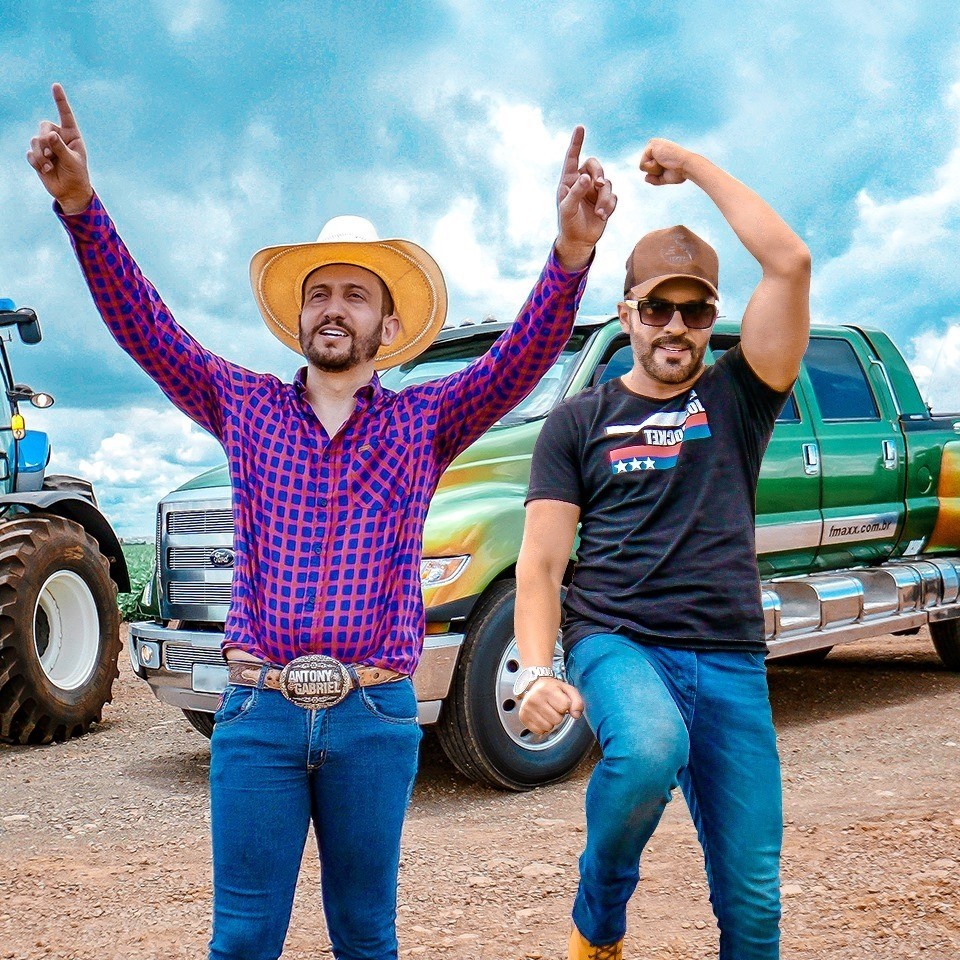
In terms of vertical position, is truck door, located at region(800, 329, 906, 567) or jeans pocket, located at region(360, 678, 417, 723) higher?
truck door, located at region(800, 329, 906, 567)

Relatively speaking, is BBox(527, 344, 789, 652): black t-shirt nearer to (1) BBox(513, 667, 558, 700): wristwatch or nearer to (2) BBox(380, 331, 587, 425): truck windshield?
(1) BBox(513, 667, 558, 700): wristwatch

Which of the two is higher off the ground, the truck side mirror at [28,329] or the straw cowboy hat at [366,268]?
the truck side mirror at [28,329]

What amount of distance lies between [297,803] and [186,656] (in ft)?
13.5

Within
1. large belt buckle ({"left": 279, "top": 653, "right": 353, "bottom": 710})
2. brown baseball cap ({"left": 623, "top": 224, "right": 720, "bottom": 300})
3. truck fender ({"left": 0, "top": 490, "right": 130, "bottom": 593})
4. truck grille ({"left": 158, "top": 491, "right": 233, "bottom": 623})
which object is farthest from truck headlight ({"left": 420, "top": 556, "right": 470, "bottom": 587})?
truck fender ({"left": 0, "top": 490, "right": 130, "bottom": 593})

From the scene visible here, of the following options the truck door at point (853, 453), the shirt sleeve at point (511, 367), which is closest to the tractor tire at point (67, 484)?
the truck door at point (853, 453)

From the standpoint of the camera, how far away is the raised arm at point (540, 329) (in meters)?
2.48

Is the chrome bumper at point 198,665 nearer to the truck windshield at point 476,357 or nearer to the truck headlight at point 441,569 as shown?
the truck headlight at point 441,569

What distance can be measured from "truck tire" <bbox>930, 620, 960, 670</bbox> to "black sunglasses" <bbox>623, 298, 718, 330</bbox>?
7677 mm

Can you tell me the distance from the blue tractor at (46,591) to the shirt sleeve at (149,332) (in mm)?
5449

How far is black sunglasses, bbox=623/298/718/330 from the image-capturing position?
3045 millimetres

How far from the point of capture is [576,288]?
2.57 metres

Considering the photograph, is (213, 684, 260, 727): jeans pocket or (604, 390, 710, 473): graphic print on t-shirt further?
(604, 390, 710, 473): graphic print on t-shirt

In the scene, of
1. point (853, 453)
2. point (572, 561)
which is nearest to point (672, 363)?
point (572, 561)

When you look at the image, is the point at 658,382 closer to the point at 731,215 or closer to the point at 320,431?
the point at 731,215
